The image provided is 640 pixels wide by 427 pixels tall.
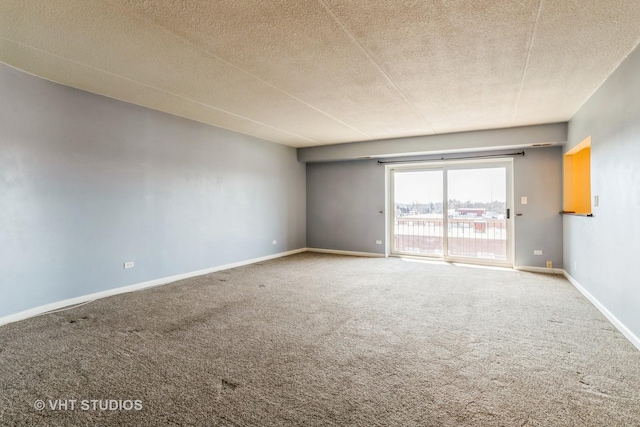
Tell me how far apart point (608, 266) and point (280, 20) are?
392 centimetres

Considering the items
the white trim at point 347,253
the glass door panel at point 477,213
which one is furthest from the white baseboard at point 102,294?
the glass door panel at point 477,213

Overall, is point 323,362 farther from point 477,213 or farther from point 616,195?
point 477,213

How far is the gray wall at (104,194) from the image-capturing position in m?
3.21

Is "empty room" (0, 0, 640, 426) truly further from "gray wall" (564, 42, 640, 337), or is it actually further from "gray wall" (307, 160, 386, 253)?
"gray wall" (307, 160, 386, 253)

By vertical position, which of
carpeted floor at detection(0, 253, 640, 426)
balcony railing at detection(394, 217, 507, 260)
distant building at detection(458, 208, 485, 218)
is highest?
distant building at detection(458, 208, 485, 218)

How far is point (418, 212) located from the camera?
691 cm

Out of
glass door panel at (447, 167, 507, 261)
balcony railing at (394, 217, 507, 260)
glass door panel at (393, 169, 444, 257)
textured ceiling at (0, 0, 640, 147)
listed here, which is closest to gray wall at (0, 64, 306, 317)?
textured ceiling at (0, 0, 640, 147)

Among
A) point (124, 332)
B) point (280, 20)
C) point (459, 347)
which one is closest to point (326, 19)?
point (280, 20)

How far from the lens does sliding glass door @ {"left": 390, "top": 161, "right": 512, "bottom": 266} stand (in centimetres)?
605

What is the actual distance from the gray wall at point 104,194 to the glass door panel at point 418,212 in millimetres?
3330

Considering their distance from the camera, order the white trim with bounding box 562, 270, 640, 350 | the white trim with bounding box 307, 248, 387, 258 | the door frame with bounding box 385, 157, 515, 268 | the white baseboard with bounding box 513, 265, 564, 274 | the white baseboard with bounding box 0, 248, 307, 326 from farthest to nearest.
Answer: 1. the white trim with bounding box 307, 248, 387, 258
2. the door frame with bounding box 385, 157, 515, 268
3. the white baseboard with bounding box 513, 265, 564, 274
4. the white baseboard with bounding box 0, 248, 307, 326
5. the white trim with bounding box 562, 270, 640, 350

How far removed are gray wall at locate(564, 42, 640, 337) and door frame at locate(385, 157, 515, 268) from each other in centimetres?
180

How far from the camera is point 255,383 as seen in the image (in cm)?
207

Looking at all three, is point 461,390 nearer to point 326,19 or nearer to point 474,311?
point 474,311
